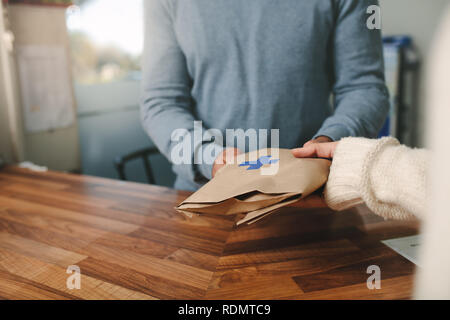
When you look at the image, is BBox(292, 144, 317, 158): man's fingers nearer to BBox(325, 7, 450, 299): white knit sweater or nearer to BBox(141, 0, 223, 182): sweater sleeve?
BBox(325, 7, 450, 299): white knit sweater

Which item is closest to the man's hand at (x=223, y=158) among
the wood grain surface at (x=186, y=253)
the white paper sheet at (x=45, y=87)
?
the wood grain surface at (x=186, y=253)

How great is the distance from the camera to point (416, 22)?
296cm

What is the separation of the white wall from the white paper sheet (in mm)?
2401

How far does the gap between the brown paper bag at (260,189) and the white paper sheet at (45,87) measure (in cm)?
125

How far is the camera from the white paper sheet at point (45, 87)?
4.78ft

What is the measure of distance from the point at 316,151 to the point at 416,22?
2.98 m

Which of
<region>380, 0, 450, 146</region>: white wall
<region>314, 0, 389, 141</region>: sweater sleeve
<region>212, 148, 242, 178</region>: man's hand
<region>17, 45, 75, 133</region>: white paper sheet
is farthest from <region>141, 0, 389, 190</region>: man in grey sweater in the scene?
<region>380, 0, 450, 146</region>: white wall

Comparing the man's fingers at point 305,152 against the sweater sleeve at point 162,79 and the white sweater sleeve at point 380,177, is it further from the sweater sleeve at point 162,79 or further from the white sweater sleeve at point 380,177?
the sweater sleeve at point 162,79

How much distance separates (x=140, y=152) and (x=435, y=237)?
4.16ft

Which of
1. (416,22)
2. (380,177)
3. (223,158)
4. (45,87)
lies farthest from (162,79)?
(416,22)

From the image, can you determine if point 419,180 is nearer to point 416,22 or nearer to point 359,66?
point 359,66

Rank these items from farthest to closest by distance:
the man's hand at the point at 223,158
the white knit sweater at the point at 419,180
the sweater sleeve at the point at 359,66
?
the sweater sleeve at the point at 359,66 → the man's hand at the point at 223,158 → the white knit sweater at the point at 419,180

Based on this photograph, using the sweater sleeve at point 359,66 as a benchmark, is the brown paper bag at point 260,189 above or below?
below

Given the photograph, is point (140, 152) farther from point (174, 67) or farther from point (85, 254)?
point (85, 254)
